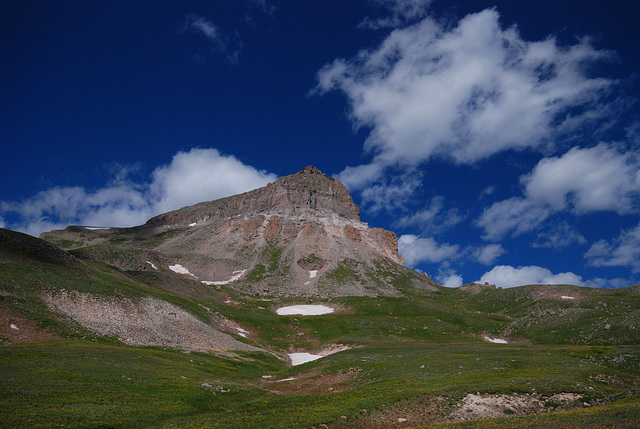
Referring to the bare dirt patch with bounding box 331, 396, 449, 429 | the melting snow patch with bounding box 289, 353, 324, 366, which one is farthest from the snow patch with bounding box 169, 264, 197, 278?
the bare dirt patch with bounding box 331, 396, 449, 429

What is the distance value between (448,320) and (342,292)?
82511 millimetres

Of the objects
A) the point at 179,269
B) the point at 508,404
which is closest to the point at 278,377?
the point at 508,404

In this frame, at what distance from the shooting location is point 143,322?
60312mm

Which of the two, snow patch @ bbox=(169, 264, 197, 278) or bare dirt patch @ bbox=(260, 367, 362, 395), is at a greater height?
snow patch @ bbox=(169, 264, 197, 278)

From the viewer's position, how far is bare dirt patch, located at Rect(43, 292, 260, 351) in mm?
53156

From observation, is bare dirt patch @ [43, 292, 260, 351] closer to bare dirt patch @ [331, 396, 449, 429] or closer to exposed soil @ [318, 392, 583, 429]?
bare dirt patch @ [331, 396, 449, 429]

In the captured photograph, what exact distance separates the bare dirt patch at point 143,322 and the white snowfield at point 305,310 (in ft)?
145

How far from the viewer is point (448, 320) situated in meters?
104

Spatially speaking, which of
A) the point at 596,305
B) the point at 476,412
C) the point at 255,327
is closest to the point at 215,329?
the point at 255,327

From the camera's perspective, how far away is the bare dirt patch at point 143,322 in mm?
53156

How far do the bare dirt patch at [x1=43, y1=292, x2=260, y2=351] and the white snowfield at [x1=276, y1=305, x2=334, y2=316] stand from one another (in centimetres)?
4411

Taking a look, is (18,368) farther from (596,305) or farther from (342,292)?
(342,292)

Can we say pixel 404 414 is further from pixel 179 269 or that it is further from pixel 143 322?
pixel 179 269

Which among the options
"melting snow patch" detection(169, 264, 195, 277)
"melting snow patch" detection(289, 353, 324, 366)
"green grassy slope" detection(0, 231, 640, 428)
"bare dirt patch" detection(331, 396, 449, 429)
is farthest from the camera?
"melting snow patch" detection(169, 264, 195, 277)
